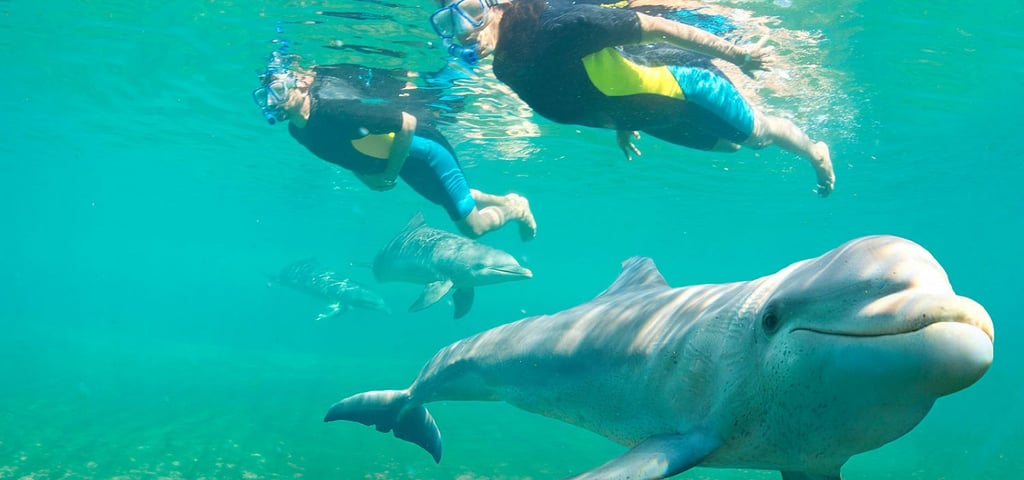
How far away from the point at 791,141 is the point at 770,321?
15.8ft

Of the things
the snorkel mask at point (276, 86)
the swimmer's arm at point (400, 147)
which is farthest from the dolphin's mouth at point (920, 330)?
the snorkel mask at point (276, 86)

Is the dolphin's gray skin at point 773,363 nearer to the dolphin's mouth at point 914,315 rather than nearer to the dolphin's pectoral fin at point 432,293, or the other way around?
the dolphin's mouth at point 914,315

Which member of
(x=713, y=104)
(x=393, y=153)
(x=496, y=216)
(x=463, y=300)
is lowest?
(x=463, y=300)

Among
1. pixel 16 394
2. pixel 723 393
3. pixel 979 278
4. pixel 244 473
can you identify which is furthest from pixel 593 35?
pixel 979 278

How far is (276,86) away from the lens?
42.0 ft

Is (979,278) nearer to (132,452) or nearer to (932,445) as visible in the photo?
(932,445)

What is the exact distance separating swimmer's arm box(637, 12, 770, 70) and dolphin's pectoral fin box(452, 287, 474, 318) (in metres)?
6.66

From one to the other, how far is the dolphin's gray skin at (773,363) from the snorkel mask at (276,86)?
8.11m

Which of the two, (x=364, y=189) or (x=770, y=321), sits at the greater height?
(x=770, y=321)

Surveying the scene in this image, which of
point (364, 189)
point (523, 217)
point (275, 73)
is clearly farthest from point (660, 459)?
point (364, 189)

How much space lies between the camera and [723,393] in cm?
264

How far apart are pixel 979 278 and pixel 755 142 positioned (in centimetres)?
10761

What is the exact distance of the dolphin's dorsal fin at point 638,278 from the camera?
4.65 meters

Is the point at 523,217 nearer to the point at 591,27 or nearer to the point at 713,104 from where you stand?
Answer: the point at 713,104
